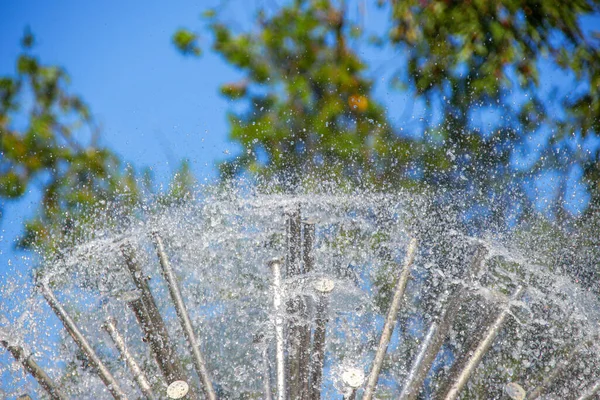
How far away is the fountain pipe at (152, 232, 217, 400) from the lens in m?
2.69

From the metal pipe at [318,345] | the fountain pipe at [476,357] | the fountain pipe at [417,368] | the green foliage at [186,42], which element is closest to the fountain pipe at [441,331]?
the fountain pipe at [417,368]

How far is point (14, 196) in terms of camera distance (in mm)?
5902

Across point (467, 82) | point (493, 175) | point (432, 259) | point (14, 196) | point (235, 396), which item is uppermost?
point (467, 82)

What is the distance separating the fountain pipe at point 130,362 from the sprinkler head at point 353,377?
0.96 metres

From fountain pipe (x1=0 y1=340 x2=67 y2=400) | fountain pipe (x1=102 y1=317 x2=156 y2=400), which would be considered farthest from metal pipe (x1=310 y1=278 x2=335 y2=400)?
fountain pipe (x1=0 y1=340 x2=67 y2=400)

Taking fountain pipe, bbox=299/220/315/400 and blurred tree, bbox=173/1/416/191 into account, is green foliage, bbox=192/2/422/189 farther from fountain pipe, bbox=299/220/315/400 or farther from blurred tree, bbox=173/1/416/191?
fountain pipe, bbox=299/220/315/400

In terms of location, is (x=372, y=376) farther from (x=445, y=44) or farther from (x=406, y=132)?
(x=445, y=44)

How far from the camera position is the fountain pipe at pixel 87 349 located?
8.73ft

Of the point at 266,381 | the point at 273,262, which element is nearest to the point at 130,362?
the point at 266,381

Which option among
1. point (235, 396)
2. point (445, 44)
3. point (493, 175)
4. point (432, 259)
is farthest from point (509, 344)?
point (445, 44)

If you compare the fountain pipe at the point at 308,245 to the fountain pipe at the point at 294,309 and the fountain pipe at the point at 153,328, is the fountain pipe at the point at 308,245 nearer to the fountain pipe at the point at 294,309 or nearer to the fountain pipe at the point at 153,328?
the fountain pipe at the point at 294,309

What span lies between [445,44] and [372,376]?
177 inches

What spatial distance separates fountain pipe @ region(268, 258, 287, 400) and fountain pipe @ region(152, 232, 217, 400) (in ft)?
1.16

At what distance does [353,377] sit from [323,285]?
20.6 inches
